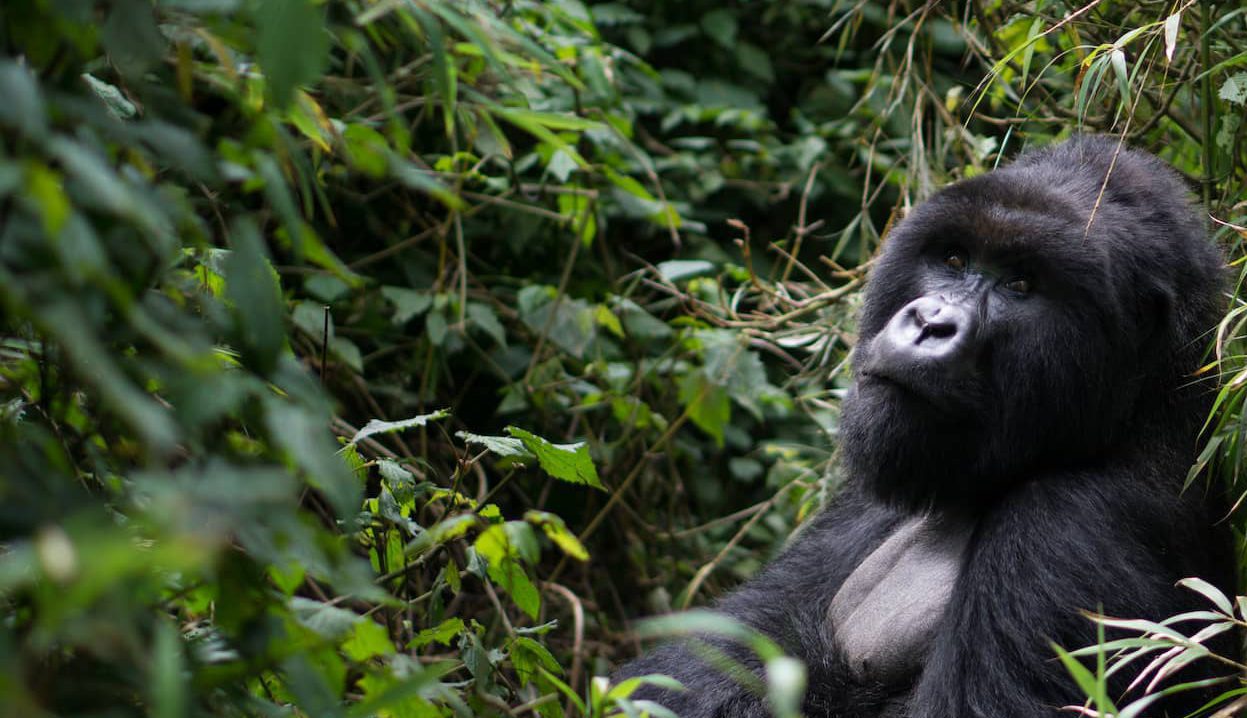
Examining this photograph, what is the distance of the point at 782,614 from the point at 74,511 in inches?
82.5

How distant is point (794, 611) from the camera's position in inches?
115

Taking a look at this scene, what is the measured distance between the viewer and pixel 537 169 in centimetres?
485

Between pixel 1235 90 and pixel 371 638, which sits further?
pixel 1235 90

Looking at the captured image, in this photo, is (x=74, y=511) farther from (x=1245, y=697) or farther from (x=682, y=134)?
(x=682, y=134)

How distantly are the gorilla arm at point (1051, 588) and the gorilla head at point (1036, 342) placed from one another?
13 centimetres

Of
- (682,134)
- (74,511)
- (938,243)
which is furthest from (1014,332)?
(682,134)

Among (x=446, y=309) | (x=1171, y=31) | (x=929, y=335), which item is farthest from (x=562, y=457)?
(x=446, y=309)

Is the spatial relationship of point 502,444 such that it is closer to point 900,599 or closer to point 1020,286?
point 900,599

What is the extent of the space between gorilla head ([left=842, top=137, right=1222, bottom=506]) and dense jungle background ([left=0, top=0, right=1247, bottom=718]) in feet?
0.47

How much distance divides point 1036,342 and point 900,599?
61 cm

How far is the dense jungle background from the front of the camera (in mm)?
1079

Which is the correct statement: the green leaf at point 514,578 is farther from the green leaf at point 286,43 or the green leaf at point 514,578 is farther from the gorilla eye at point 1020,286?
the gorilla eye at point 1020,286

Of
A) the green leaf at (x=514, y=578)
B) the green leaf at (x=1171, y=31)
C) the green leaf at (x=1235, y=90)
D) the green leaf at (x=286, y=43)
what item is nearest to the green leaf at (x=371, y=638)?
the green leaf at (x=514, y=578)

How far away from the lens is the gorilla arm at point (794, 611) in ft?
8.80
